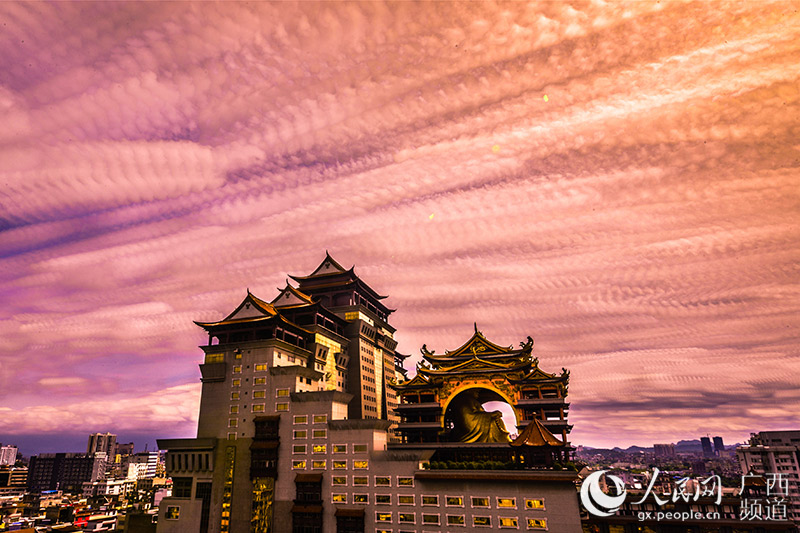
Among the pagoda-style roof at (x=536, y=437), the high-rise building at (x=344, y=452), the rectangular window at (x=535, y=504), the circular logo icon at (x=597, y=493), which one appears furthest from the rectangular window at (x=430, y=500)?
the circular logo icon at (x=597, y=493)

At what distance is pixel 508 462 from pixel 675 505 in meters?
32.9

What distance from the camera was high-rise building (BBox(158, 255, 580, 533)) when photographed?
55.2 m

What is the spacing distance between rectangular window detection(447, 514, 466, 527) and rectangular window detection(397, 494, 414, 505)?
16.7ft

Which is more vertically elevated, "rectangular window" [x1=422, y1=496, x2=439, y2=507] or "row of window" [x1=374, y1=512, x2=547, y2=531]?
"rectangular window" [x1=422, y1=496, x2=439, y2=507]

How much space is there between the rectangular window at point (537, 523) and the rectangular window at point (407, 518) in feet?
46.8

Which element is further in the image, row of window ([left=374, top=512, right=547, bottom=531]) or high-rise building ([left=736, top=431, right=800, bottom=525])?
high-rise building ([left=736, top=431, right=800, bottom=525])

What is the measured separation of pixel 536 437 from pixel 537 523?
30.4 ft

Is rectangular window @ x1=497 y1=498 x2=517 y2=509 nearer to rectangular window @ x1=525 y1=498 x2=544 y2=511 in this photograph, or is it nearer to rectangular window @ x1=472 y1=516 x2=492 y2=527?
rectangular window @ x1=525 y1=498 x2=544 y2=511

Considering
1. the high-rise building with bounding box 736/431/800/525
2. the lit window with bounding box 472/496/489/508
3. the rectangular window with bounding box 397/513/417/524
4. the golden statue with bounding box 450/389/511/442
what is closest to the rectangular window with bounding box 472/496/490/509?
the lit window with bounding box 472/496/489/508

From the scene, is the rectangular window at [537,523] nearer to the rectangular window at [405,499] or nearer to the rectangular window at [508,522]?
the rectangular window at [508,522]

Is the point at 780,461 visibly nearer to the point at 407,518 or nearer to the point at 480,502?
the point at 480,502

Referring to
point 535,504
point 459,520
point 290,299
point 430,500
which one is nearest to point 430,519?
point 430,500

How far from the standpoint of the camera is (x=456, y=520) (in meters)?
55.8

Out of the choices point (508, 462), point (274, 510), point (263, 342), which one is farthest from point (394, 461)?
point (263, 342)
